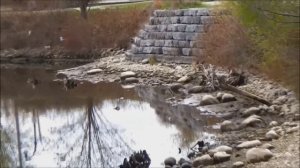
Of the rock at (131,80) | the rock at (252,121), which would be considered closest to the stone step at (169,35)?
the rock at (131,80)

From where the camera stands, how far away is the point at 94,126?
54.9ft

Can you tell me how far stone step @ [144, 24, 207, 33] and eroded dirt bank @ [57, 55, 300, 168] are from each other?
1.35m

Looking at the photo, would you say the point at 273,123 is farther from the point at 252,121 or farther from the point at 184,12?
the point at 184,12

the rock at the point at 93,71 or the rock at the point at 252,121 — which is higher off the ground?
the rock at the point at 252,121

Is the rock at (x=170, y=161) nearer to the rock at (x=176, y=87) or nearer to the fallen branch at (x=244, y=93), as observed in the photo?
the fallen branch at (x=244, y=93)

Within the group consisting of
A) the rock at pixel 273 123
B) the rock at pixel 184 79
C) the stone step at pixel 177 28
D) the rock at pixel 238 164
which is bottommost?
the rock at pixel 184 79

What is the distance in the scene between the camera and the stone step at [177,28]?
71.5ft

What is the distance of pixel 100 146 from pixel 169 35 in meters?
9.50

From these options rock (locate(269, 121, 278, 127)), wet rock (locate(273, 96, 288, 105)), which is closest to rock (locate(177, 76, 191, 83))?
wet rock (locate(273, 96, 288, 105))

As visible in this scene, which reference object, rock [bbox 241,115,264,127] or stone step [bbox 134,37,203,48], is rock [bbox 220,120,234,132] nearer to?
rock [bbox 241,115,264,127]

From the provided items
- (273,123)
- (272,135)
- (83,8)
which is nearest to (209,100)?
(273,123)

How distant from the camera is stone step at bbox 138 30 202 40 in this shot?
2222 centimetres

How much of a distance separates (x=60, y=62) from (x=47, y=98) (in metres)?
7.42

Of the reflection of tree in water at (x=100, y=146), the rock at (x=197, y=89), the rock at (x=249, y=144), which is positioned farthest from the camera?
the rock at (x=197, y=89)
